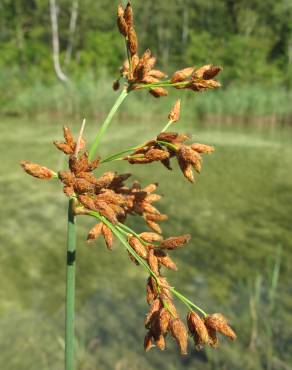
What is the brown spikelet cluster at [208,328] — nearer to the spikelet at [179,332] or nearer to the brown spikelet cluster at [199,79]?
the spikelet at [179,332]

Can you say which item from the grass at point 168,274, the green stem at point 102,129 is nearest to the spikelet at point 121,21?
the green stem at point 102,129

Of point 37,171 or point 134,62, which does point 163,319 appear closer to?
point 37,171

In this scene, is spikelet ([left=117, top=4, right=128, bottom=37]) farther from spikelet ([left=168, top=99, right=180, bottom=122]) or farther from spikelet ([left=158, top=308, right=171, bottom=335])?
spikelet ([left=158, top=308, right=171, bottom=335])

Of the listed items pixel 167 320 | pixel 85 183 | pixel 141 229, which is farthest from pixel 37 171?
pixel 141 229

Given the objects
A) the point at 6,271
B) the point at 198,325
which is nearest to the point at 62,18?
the point at 6,271

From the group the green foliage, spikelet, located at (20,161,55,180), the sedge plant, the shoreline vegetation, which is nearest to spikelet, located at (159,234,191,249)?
the sedge plant
